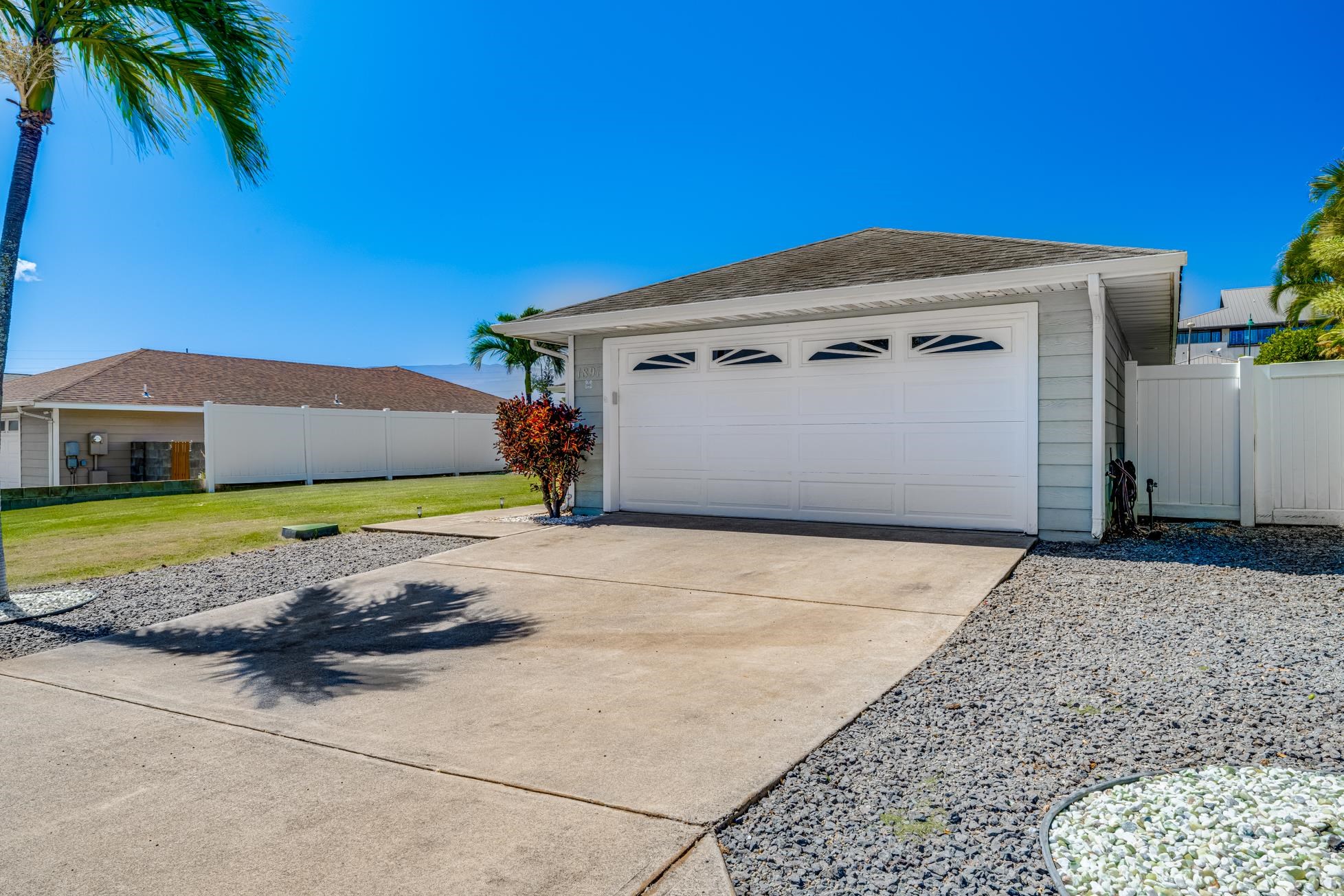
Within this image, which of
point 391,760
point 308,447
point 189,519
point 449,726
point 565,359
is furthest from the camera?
point 308,447

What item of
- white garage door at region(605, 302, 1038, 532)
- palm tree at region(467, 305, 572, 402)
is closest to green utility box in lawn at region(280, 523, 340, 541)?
white garage door at region(605, 302, 1038, 532)

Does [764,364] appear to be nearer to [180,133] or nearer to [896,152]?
[180,133]

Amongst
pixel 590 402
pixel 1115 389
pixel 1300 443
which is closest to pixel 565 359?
pixel 590 402

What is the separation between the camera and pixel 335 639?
4488 millimetres

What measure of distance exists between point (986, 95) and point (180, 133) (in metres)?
11.7

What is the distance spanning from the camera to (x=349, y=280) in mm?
22188

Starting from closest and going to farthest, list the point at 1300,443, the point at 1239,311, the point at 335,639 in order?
the point at 335,639, the point at 1300,443, the point at 1239,311

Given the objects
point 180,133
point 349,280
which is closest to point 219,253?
point 349,280

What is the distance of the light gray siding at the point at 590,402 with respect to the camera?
32.0 ft

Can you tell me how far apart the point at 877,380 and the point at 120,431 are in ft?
66.2

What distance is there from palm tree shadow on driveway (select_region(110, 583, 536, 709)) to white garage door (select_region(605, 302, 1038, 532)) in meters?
4.15

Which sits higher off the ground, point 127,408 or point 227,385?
point 227,385

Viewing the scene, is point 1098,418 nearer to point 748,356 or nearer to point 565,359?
point 748,356

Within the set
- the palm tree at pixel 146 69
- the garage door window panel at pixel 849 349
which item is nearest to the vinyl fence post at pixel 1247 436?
the garage door window panel at pixel 849 349
